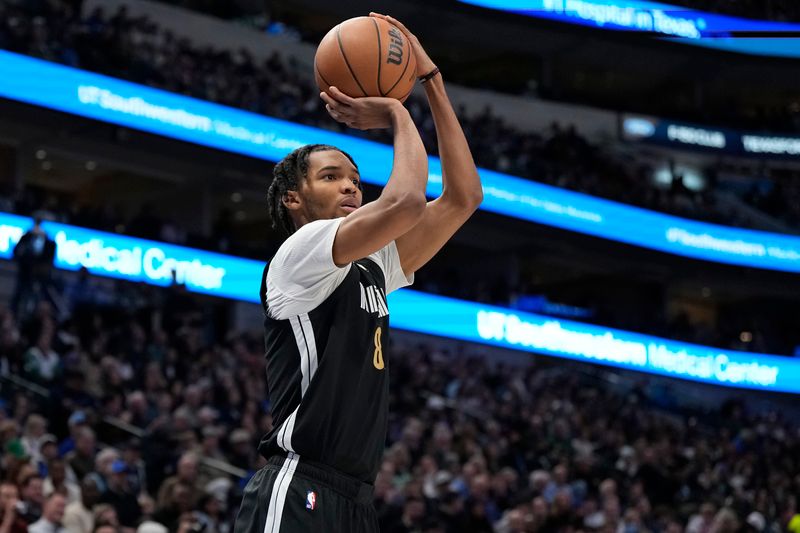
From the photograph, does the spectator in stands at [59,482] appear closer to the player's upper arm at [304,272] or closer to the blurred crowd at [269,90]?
the player's upper arm at [304,272]

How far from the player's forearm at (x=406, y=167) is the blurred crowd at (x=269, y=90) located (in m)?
15.5

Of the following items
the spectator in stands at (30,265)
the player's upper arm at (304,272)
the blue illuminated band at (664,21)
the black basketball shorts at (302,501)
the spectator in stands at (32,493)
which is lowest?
the black basketball shorts at (302,501)

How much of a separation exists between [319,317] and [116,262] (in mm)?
14823

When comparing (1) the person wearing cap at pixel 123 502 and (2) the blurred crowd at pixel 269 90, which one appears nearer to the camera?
(1) the person wearing cap at pixel 123 502

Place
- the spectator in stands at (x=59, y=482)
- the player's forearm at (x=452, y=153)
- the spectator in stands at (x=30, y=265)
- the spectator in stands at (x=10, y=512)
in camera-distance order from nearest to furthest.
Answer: the player's forearm at (x=452, y=153), the spectator in stands at (x=10, y=512), the spectator in stands at (x=59, y=482), the spectator in stands at (x=30, y=265)

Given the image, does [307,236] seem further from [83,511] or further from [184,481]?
[184,481]

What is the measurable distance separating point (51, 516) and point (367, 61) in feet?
17.9

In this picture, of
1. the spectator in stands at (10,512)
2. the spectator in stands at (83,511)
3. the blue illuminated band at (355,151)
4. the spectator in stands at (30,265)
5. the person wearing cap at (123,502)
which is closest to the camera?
the spectator in stands at (10,512)

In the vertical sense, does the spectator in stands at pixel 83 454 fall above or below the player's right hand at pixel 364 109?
below

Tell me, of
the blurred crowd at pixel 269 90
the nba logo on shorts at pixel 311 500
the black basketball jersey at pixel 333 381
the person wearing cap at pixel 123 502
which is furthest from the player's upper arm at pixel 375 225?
the blurred crowd at pixel 269 90

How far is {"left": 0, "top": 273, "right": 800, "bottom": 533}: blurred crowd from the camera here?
8953 mm

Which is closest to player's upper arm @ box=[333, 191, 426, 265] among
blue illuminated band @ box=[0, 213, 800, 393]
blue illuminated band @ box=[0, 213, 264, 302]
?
blue illuminated band @ box=[0, 213, 264, 302]

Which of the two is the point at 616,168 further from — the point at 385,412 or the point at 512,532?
the point at 385,412

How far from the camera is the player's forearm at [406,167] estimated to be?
3.06m
